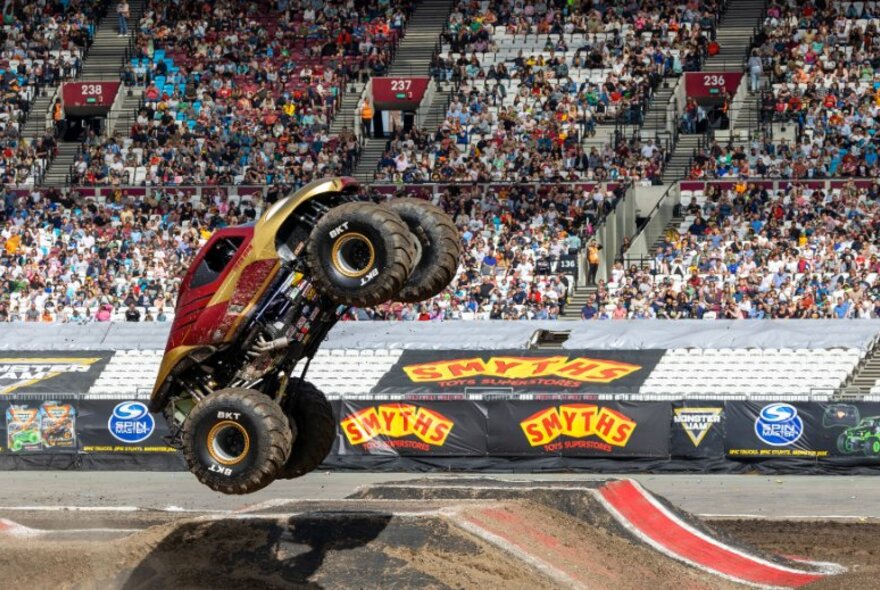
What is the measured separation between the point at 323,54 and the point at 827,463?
83.8ft

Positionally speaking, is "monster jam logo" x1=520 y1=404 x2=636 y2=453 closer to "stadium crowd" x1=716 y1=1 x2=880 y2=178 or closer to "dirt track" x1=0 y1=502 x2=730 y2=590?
"dirt track" x1=0 y1=502 x2=730 y2=590

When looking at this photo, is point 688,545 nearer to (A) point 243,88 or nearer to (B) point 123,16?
(A) point 243,88

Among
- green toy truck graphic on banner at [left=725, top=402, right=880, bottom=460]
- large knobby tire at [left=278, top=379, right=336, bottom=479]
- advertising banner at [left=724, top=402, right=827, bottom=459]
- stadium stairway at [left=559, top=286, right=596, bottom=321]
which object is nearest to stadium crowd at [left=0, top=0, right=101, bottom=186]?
stadium stairway at [left=559, top=286, right=596, bottom=321]

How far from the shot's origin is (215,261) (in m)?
14.5

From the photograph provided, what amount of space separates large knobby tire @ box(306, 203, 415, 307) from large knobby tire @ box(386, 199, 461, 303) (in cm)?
36

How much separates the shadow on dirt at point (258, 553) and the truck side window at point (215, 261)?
130 inches

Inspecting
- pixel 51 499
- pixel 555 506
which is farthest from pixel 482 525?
pixel 51 499

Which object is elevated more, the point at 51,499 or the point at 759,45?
the point at 759,45

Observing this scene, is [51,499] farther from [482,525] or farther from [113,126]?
[113,126]

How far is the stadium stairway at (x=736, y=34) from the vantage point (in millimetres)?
44281

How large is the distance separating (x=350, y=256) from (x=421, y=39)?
1418 inches

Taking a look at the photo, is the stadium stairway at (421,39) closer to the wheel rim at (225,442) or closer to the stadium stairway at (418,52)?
the stadium stairway at (418,52)

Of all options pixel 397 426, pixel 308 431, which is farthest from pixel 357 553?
pixel 397 426

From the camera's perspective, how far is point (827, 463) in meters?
28.4
